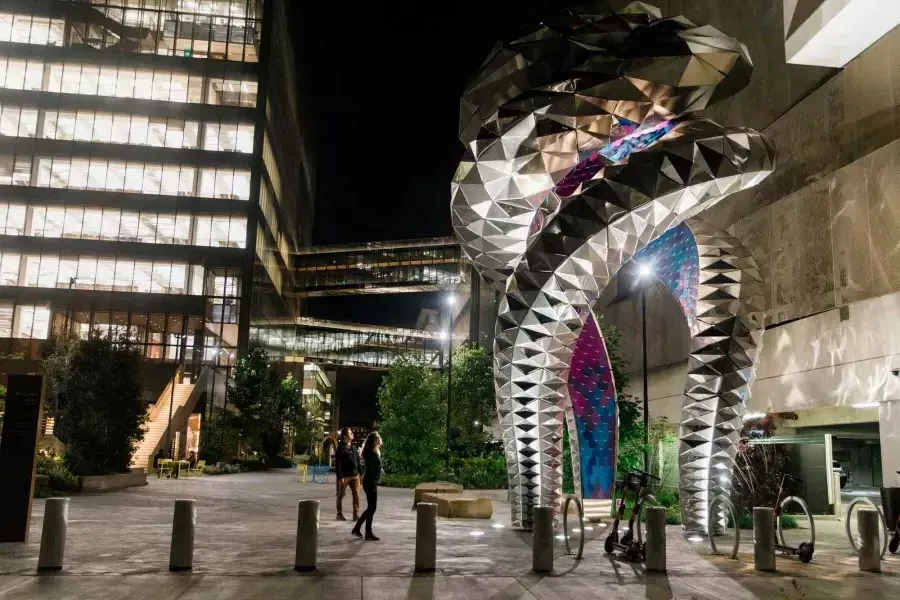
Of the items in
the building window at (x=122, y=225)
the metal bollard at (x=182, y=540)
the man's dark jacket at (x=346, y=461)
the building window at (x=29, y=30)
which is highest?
the building window at (x=29, y=30)

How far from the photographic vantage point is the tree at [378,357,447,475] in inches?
1302

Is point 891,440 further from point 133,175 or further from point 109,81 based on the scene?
point 109,81

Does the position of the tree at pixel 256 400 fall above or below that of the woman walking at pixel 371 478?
above

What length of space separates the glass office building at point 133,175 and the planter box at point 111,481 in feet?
101

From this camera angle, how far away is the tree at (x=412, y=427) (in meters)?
33.1

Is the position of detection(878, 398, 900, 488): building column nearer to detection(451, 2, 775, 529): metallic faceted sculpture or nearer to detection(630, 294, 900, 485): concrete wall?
detection(630, 294, 900, 485): concrete wall

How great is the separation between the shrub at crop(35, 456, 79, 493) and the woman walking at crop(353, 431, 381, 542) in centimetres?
1358

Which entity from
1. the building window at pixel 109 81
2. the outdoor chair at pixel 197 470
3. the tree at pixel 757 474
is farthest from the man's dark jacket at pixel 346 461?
the building window at pixel 109 81

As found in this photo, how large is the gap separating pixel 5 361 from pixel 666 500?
1969 inches

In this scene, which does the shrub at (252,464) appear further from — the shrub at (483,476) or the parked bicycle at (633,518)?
the parked bicycle at (633,518)

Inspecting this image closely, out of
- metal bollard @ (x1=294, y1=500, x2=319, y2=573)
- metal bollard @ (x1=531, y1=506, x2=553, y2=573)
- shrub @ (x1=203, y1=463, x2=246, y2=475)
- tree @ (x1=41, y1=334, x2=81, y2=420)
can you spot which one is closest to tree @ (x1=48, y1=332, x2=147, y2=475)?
tree @ (x1=41, y1=334, x2=81, y2=420)

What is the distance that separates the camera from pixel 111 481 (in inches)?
934

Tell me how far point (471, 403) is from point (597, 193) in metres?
33.8

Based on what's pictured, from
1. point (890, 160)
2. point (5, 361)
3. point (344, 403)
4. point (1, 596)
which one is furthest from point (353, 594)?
point (344, 403)
